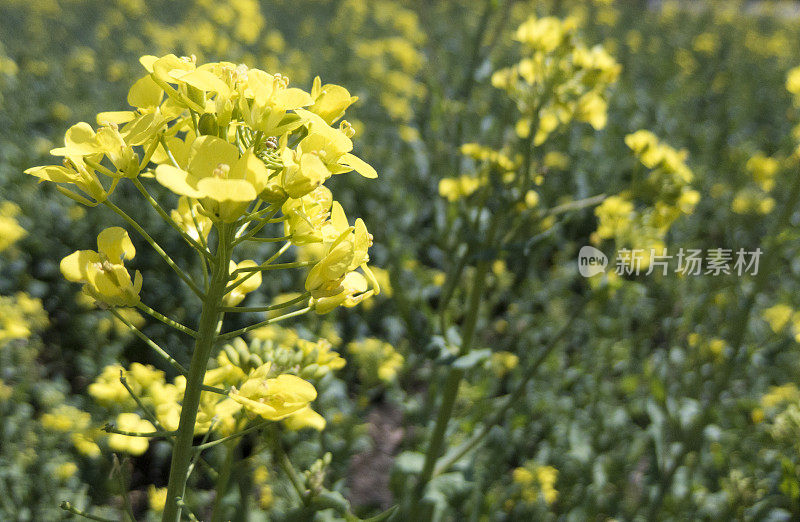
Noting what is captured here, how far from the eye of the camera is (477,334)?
369cm

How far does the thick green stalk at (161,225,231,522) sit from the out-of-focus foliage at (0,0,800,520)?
6.2 inches

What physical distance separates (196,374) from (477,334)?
9.32ft

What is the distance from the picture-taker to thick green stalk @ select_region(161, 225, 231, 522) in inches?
37.6

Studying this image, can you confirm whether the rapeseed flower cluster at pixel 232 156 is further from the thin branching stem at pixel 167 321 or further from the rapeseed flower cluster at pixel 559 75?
the rapeseed flower cluster at pixel 559 75

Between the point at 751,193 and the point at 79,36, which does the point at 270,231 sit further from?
the point at 79,36

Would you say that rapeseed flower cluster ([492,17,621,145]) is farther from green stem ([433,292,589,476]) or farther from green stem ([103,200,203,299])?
green stem ([103,200,203,299])

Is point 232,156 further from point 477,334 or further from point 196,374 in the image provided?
point 477,334

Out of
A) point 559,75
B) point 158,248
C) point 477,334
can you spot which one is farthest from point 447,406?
point 477,334

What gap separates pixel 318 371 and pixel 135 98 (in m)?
0.69

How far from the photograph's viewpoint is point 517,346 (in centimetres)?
383

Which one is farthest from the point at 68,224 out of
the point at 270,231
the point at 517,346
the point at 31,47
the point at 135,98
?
the point at 31,47

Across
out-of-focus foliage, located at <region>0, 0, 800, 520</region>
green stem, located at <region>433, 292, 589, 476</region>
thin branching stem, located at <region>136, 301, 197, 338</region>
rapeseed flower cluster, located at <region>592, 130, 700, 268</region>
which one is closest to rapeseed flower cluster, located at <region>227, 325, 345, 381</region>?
out-of-focus foliage, located at <region>0, 0, 800, 520</region>

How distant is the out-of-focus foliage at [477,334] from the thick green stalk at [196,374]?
16cm

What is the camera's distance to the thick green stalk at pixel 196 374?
3.14 feet
